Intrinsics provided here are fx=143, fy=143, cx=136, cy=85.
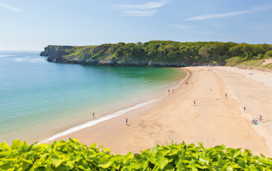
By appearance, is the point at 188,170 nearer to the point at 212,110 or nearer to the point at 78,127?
the point at 78,127

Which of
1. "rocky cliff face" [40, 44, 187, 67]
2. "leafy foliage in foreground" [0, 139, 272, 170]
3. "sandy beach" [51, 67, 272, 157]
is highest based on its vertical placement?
"rocky cliff face" [40, 44, 187, 67]

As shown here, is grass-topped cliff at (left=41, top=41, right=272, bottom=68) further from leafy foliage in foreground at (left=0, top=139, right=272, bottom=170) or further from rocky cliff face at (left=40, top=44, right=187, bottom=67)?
leafy foliage in foreground at (left=0, top=139, right=272, bottom=170)

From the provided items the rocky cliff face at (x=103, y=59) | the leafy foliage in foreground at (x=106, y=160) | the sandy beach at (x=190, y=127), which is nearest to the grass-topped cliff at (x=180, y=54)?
the rocky cliff face at (x=103, y=59)

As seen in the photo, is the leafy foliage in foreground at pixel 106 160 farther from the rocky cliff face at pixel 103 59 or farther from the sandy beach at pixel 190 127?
the rocky cliff face at pixel 103 59

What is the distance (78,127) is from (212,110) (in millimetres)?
20113

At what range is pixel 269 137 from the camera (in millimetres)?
14922

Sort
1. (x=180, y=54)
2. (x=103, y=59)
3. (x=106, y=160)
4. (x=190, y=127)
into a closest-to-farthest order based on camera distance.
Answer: (x=106, y=160), (x=190, y=127), (x=180, y=54), (x=103, y=59)

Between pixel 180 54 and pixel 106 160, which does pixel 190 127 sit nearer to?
pixel 106 160

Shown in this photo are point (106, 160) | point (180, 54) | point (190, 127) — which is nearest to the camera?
point (106, 160)

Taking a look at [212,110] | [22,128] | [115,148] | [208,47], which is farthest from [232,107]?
[208,47]

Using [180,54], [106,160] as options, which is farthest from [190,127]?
[180,54]

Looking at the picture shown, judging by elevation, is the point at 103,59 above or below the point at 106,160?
above

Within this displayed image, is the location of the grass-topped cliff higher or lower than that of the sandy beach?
higher

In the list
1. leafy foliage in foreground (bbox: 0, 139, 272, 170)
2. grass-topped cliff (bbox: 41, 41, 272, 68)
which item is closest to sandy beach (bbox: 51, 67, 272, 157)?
leafy foliage in foreground (bbox: 0, 139, 272, 170)
